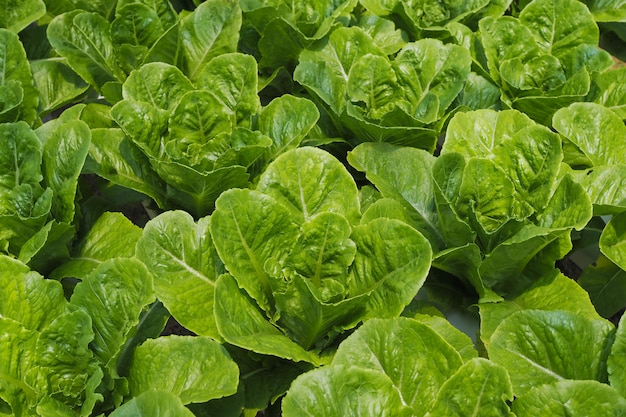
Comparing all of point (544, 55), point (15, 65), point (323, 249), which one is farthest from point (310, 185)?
point (15, 65)

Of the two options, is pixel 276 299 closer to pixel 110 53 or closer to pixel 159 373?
pixel 159 373

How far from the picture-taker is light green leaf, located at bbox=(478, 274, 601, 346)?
1950 millimetres

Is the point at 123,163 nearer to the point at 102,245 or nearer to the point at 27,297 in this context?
the point at 102,245

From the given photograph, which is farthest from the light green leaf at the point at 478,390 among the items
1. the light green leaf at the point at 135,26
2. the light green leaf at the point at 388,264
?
the light green leaf at the point at 135,26

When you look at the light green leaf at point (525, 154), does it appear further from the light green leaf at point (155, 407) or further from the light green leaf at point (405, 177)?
the light green leaf at point (155, 407)

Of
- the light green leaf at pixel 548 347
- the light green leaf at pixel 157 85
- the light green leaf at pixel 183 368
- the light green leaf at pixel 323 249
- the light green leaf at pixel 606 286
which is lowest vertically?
the light green leaf at pixel 606 286

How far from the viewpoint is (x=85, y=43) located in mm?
2615

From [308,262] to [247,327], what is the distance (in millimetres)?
258

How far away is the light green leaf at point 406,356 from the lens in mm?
1627

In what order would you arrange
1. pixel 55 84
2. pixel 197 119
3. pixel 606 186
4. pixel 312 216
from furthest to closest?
pixel 55 84 → pixel 197 119 → pixel 606 186 → pixel 312 216

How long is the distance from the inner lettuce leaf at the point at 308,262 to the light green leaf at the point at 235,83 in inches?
17.1

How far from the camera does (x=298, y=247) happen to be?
1892mm

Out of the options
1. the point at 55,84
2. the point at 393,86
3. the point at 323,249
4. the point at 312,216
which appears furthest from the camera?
the point at 55,84

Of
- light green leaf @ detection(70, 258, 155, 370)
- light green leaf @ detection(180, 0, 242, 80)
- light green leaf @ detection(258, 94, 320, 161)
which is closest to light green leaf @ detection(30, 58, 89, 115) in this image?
light green leaf @ detection(180, 0, 242, 80)
